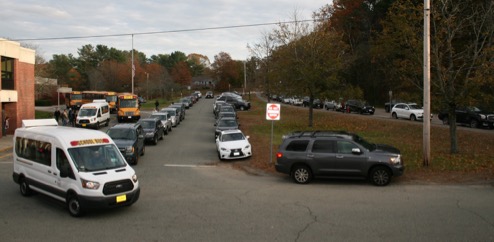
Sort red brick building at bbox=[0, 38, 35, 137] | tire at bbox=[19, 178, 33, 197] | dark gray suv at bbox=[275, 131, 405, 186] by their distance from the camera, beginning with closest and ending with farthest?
tire at bbox=[19, 178, 33, 197]
dark gray suv at bbox=[275, 131, 405, 186]
red brick building at bbox=[0, 38, 35, 137]

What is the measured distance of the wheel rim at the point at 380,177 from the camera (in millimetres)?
13836

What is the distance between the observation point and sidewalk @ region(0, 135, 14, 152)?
23.9 meters

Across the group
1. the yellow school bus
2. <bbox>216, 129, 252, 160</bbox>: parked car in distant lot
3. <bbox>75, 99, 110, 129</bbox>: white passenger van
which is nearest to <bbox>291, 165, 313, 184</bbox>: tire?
<bbox>216, 129, 252, 160</bbox>: parked car in distant lot

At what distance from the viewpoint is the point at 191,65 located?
478 ft

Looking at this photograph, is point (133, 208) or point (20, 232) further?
point (133, 208)

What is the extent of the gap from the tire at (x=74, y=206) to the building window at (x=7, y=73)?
2258cm

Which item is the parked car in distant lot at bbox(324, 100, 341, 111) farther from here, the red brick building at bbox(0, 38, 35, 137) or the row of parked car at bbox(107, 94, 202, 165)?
the red brick building at bbox(0, 38, 35, 137)

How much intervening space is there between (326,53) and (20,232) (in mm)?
25968

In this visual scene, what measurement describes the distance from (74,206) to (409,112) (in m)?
32.8

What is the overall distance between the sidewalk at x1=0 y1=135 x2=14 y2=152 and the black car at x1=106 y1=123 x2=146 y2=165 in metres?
7.64

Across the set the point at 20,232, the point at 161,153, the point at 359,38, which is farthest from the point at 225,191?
the point at 359,38

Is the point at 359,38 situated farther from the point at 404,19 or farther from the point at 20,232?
the point at 20,232

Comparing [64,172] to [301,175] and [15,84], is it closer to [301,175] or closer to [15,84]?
[301,175]

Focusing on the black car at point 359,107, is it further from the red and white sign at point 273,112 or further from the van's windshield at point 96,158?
the van's windshield at point 96,158
